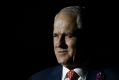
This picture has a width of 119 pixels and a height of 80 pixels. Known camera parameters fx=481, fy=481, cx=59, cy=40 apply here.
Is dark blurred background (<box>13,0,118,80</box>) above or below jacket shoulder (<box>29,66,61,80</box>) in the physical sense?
above

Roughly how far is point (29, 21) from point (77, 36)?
0.45 m

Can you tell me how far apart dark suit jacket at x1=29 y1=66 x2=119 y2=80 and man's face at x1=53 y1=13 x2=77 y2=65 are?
154 millimetres

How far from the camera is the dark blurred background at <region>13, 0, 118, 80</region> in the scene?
2.77 m

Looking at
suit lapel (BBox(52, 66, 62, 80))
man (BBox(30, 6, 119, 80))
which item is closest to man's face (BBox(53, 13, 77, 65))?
man (BBox(30, 6, 119, 80))

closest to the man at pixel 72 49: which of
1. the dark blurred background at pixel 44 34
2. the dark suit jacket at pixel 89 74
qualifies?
the dark suit jacket at pixel 89 74

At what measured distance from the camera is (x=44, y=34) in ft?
9.25

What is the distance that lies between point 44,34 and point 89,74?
1.52 ft

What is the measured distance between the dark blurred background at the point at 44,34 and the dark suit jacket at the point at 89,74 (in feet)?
0.67

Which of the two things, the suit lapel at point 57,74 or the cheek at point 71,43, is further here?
the suit lapel at point 57,74

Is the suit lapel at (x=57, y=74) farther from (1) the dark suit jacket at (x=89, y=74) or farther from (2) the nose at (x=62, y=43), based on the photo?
(2) the nose at (x=62, y=43)

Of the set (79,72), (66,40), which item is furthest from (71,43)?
(79,72)

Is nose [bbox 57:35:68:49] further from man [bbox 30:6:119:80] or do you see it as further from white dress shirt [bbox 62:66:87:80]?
white dress shirt [bbox 62:66:87:80]

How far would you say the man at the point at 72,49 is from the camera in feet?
7.88

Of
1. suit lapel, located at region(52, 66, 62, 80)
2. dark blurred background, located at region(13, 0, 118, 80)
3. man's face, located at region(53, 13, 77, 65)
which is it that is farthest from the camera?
dark blurred background, located at region(13, 0, 118, 80)
